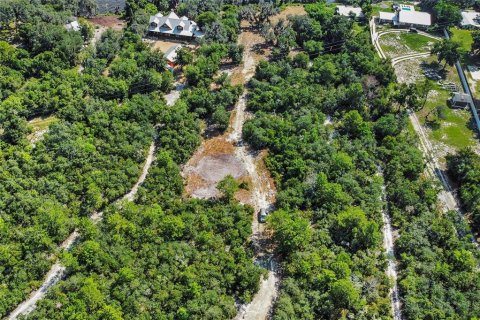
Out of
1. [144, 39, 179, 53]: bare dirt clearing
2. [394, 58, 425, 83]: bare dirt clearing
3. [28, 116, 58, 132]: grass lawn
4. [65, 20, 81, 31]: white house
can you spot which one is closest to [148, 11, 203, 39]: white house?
[144, 39, 179, 53]: bare dirt clearing

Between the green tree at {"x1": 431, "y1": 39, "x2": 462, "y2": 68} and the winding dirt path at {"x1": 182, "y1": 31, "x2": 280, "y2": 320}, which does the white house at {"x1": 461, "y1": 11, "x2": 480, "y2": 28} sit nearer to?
the green tree at {"x1": 431, "y1": 39, "x2": 462, "y2": 68}

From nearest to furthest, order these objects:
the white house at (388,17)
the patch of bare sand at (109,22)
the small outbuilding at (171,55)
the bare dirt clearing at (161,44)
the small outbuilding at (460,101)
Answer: the small outbuilding at (460,101)
the small outbuilding at (171,55)
the bare dirt clearing at (161,44)
the patch of bare sand at (109,22)
the white house at (388,17)

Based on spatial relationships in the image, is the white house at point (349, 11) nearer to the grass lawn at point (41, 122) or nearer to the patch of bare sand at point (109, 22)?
the patch of bare sand at point (109, 22)

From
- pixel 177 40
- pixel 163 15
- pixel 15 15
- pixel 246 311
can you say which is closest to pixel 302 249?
pixel 246 311

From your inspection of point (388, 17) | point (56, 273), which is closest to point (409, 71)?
point (388, 17)

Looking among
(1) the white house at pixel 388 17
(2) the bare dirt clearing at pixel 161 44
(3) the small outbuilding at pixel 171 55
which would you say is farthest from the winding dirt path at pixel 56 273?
(1) the white house at pixel 388 17

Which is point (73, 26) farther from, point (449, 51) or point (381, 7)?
point (449, 51)
